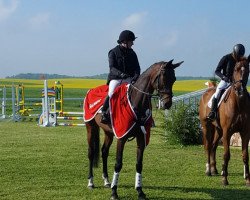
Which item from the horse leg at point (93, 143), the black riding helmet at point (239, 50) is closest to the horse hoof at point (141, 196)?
the horse leg at point (93, 143)

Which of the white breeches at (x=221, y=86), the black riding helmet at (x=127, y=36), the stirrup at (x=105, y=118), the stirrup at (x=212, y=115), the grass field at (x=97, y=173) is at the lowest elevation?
the grass field at (x=97, y=173)

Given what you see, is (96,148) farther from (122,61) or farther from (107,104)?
(122,61)

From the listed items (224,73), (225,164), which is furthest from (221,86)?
(225,164)

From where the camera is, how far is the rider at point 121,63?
7.92 m

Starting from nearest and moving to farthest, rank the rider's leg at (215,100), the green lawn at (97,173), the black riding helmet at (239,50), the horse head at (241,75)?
the green lawn at (97,173)
the horse head at (241,75)
the black riding helmet at (239,50)
the rider's leg at (215,100)

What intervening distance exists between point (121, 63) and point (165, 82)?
1.18 metres

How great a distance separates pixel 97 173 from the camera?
9992 mm

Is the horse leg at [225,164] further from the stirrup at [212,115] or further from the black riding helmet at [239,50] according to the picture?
the black riding helmet at [239,50]

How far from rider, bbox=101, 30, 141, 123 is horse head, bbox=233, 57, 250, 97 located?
1.84 m

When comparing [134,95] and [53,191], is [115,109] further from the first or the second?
[53,191]

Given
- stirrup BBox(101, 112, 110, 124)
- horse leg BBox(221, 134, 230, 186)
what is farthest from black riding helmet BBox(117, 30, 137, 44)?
horse leg BBox(221, 134, 230, 186)

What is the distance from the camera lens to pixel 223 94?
951 centimetres

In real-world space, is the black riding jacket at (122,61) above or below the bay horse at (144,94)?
above

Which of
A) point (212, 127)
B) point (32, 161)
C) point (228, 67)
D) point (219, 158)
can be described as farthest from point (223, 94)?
point (32, 161)
